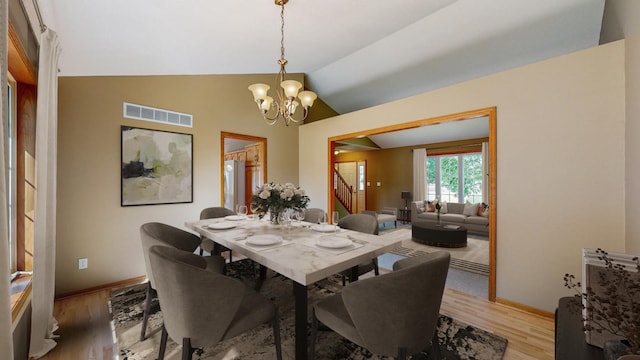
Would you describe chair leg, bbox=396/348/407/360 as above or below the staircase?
below

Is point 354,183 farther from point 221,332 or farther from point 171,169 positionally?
point 221,332

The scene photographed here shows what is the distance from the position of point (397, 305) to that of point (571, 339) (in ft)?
2.23

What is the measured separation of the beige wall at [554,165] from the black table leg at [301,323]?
7.35 feet

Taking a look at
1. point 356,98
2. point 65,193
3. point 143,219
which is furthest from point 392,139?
point 65,193

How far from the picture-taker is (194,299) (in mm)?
1261

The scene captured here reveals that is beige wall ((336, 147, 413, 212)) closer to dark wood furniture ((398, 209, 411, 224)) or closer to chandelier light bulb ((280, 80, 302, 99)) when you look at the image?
dark wood furniture ((398, 209, 411, 224))

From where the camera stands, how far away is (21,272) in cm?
206

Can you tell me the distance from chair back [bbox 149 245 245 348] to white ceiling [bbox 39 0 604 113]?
2107 mm

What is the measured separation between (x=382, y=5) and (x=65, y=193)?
392 centimetres

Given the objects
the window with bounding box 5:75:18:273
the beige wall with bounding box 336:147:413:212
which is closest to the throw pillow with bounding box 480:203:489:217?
the beige wall with bounding box 336:147:413:212

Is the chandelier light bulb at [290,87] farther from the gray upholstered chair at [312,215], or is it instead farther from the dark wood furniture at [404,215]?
the dark wood furniture at [404,215]

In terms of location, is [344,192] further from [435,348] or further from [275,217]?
[435,348]

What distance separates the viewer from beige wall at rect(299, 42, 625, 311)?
2.07 m

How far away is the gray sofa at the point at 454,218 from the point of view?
553 cm
